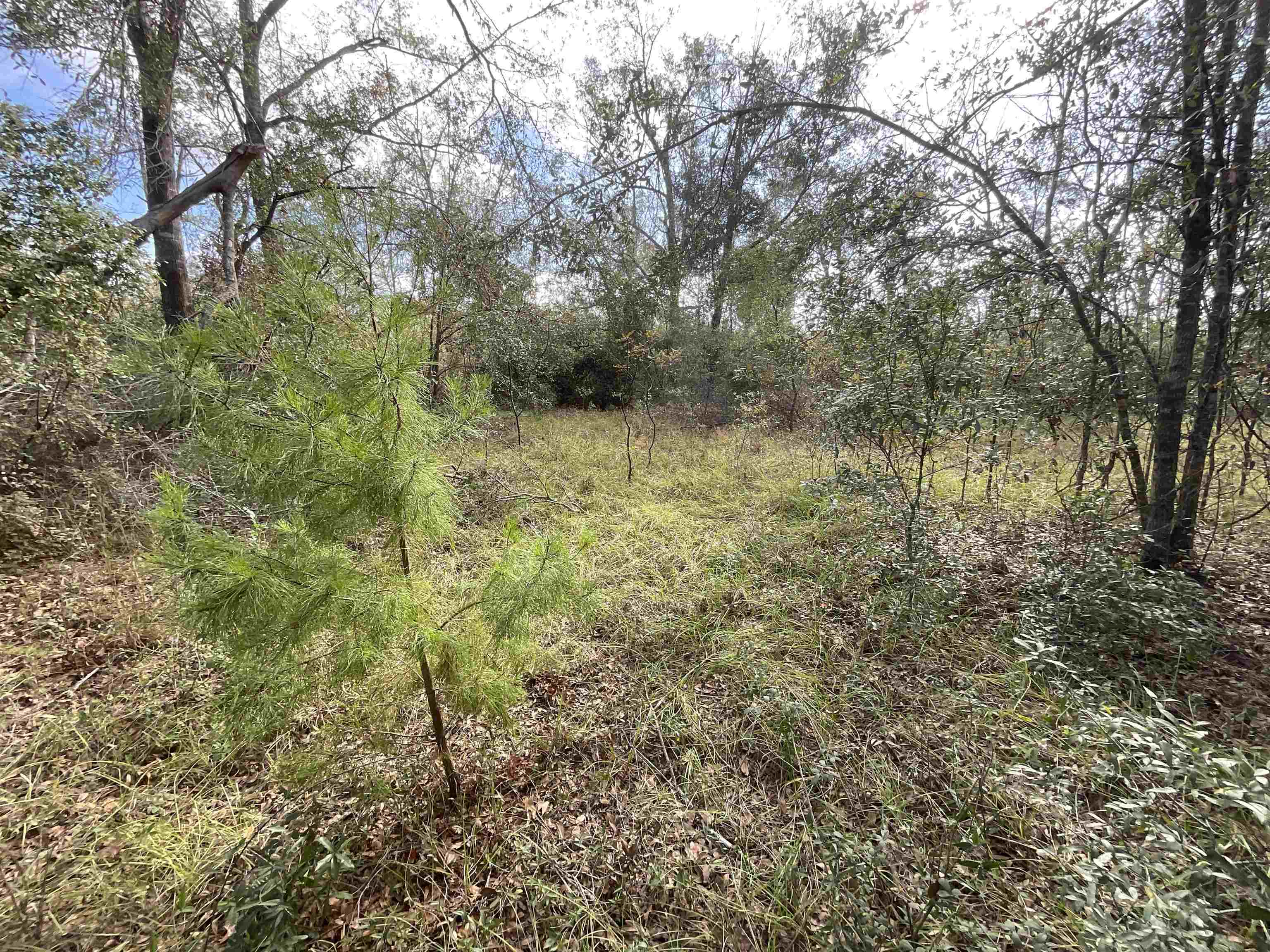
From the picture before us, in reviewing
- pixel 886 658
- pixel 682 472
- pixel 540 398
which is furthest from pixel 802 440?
pixel 540 398

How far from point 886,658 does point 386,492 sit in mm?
2832

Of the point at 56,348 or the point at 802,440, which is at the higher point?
the point at 56,348

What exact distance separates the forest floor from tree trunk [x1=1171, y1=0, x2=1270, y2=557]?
63 centimetres

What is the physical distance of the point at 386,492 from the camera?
4.45 ft

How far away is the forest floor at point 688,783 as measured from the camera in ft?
4.18

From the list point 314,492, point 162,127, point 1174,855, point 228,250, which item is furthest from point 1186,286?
point 228,250

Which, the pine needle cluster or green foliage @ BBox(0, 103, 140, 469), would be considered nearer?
the pine needle cluster

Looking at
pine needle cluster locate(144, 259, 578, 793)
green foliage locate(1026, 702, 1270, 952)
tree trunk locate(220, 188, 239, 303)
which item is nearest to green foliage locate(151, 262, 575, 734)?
pine needle cluster locate(144, 259, 578, 793)

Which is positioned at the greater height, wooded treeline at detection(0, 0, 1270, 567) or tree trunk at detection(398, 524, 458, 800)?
wooded treeline at detection(0, 0, 1270, 567)

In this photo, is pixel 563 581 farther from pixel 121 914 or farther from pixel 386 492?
pixel 121 914

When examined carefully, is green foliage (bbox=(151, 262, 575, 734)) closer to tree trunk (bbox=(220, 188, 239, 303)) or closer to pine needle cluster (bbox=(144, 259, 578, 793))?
pine needle cluster (bbox=(144, 259, 578, 793))

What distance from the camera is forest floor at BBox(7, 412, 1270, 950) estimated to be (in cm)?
128

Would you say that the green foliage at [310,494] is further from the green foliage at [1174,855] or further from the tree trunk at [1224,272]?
the tree trunk at [1224,272]

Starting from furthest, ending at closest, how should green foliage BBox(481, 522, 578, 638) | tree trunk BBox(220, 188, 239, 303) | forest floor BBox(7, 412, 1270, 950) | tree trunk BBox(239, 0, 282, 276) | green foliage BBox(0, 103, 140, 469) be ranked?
1. tree trunk BBox(220, 188, 239, 303)
2. tree trunk BBox(239, 0, 282, 276)
3. green foliage BBox(0, 103, 140, 469)
4. green foliage BBox(481, 522, 578, 638)
5. forest floor BBox(7, 412, 1270, 950)
